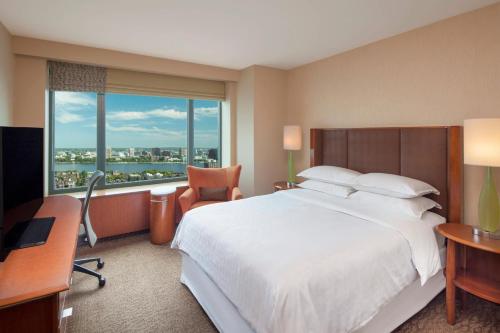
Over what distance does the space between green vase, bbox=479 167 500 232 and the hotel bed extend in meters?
0.33

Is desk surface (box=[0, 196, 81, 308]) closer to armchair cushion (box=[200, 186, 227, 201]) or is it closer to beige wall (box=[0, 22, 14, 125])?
beige wall (box=[0, 22, 14, 125])

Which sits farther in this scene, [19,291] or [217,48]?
[217,48]

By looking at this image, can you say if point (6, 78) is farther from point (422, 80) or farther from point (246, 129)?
point (422, 80)

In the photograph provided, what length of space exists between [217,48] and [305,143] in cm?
182

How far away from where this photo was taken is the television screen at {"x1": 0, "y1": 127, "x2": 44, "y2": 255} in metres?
1.36

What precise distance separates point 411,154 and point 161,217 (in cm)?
296

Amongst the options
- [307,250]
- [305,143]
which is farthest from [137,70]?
[307,250]

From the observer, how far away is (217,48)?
3.23m

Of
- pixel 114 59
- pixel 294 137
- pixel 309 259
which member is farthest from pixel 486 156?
pixel 114 59

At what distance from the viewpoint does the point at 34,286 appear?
3.33ft

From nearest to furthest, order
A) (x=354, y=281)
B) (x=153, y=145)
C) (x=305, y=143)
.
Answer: (x=354, y=281)
(x=305, y=143)
(x=153, y=145)

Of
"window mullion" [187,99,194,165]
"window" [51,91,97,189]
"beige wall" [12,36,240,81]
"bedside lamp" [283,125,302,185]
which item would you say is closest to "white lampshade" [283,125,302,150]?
"bedside lamp" [283,125,302,185]

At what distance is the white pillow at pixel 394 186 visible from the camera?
2.24m

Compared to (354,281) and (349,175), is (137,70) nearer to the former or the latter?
(349,175)
